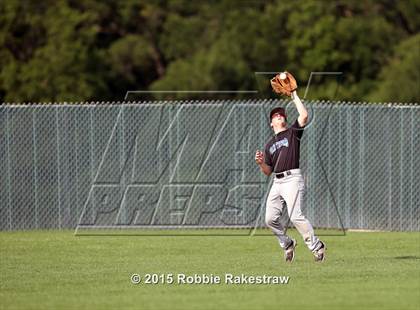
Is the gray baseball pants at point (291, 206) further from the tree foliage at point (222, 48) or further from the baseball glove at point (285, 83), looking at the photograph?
the tree foliage at point (222, 48)

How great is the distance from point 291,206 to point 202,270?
137 centimetres

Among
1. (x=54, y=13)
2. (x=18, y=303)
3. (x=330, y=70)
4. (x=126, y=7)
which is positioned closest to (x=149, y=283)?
(x=18, y=303)

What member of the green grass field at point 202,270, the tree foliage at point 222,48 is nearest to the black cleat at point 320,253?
the green grass field at point 202,270

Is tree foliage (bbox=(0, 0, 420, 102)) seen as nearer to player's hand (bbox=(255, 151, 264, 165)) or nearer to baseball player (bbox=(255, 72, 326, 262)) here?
baseball player (bbox=(255, 72, 326, 262))

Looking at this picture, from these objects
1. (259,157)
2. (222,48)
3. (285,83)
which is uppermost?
(285,83)

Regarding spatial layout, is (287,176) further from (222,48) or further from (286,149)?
(222,48)

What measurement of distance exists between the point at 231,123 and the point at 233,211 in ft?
5.23

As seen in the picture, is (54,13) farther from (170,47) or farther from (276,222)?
(276,222)

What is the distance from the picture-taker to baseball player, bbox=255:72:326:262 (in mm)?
12258

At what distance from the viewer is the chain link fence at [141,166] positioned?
18.0 meters

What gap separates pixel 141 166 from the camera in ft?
59.8

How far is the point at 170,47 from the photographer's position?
44125 mm

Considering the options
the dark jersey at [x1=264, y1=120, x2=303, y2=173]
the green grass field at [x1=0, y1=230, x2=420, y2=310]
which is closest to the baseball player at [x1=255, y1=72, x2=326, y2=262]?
the dark jersey at [x1=264, y1=120, x2=303, y2=173]

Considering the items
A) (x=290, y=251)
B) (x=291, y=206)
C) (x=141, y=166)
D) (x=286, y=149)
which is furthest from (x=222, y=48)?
(x=291, y=206)
